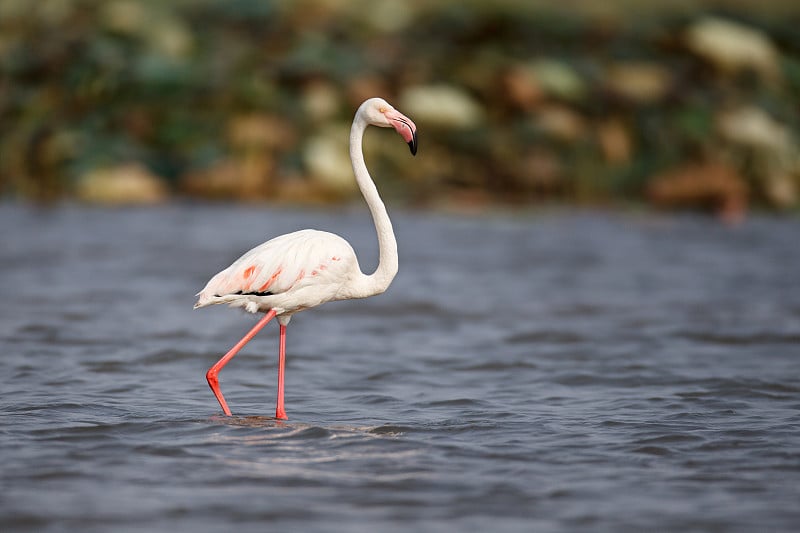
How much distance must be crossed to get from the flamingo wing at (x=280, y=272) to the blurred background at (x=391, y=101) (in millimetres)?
17662

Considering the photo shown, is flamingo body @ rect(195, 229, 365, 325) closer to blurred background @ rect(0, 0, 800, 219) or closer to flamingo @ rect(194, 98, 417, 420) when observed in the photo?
flamingo @ rect(194, 98, 417, 420)

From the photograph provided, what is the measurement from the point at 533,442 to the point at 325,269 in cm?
166

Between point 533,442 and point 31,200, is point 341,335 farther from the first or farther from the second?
point 31,200

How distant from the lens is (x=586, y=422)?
746 centimetres

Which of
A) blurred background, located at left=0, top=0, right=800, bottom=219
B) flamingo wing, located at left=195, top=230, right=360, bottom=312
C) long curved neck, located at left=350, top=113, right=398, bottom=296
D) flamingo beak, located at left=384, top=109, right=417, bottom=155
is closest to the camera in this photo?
flamingo beak, located at left=384, top=109, right=417, bottom=155

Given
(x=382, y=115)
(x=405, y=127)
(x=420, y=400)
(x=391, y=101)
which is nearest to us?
(x=405, y=127)

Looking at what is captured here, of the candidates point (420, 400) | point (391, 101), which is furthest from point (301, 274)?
point (391, 101)

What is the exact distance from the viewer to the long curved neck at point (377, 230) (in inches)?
293

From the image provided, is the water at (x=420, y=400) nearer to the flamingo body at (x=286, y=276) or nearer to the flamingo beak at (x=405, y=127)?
the flamingo body at (x=286, y=276)

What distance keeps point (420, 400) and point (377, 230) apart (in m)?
1.44

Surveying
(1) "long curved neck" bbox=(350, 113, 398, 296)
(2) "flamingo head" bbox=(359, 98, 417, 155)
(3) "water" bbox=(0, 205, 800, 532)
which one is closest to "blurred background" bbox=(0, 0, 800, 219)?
(3) "water" bbox=(0, 205, 800, 532)

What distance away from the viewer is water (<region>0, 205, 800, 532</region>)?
5559mm

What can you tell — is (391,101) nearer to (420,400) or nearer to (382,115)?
(420,400)

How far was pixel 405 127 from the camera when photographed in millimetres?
7273
